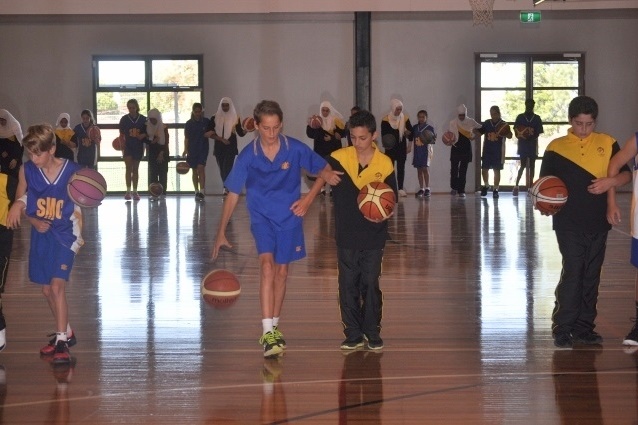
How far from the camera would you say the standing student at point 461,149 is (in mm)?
21766

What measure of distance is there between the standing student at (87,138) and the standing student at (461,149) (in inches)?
287

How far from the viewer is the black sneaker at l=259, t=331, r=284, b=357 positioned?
20.1 feet

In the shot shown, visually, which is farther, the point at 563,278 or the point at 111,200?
the point at 111,200

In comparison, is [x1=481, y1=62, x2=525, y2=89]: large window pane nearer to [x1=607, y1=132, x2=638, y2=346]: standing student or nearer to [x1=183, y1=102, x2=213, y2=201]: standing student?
[x1=183, y1=102, x2=213, y2=201]: standing student

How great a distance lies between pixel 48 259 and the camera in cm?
606

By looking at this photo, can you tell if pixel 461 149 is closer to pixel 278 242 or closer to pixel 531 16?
pixel 531 16

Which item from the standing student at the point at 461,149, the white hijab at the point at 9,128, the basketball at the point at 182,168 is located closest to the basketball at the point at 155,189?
the basketball at the point at 182,168

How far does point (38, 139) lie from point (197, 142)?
1506cm

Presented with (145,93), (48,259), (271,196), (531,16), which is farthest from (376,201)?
(145,93)

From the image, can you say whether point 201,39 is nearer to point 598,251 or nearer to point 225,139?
point 225,139

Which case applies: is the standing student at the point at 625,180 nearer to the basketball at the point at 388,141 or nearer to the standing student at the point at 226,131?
the basketball at the point at 388,141

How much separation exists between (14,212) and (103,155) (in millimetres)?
17515

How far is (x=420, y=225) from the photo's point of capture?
14.9 meters

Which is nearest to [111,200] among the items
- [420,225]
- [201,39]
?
[201,39]
